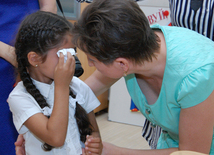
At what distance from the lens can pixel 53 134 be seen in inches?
35.4

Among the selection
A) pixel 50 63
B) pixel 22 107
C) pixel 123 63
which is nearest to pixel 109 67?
pixel 123 63

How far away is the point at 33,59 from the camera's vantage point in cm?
99

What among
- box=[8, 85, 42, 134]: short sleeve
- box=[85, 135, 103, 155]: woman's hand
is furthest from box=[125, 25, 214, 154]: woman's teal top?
box=[8, 85, 42, 134]: short sleeve

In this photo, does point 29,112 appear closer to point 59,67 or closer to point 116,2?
point 59,67

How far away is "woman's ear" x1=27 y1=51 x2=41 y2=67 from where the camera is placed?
0.98m

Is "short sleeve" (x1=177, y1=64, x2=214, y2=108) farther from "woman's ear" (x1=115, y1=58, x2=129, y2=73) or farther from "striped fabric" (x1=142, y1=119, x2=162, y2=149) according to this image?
"striped fabric" (x1=142, y1=119, x2=162, y2=149)

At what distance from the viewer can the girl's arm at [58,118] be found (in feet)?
2.96

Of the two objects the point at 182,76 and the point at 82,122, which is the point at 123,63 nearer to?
the point at 182,76

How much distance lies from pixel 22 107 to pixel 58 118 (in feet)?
0.48

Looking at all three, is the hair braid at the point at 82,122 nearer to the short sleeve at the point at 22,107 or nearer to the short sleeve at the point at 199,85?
the short sleeve at the point at 22,107

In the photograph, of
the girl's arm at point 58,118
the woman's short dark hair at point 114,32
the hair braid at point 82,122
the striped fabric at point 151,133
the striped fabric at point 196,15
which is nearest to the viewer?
the woman's short dark hair at point 114,32

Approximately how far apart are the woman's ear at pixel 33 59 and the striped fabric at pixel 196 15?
2.32 ft

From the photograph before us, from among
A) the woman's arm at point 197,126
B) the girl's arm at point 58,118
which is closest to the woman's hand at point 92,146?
the girl's arm at point 58,118

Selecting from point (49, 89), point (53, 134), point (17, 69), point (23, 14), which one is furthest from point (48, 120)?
point (23, 14)
